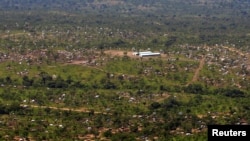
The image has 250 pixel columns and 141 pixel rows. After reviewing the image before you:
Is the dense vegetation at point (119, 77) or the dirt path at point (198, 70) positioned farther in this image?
the dirt path at point (198, 70)

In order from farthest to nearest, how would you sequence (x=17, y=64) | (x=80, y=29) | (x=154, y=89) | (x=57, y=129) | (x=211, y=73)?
(x=80, y=29), (x=17, y=64), (x=211, y=73), (x=154, y=89), (x=57, y=129)

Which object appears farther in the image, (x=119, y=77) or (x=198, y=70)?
(x=198, y=70)

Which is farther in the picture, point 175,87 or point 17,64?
point 17,64

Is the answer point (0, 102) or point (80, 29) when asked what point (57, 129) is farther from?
point (80, 29)

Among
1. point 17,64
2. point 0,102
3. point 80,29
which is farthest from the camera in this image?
point 80,29

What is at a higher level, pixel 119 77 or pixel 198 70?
pixel 119 77

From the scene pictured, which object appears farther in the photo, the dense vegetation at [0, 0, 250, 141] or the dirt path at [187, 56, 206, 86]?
the dirt path at [187, 56, 206, 86]

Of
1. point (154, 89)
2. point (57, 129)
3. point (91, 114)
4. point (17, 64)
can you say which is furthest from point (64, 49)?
point (57, 129)
